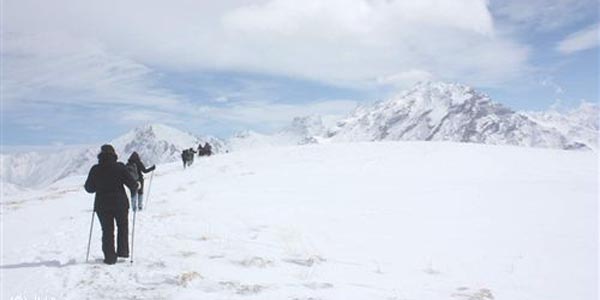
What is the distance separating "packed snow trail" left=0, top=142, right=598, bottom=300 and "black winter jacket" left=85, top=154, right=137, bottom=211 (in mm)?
1333

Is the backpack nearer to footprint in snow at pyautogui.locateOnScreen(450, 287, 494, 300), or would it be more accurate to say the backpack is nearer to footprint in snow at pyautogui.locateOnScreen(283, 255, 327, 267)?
footprint in snow at pyautogui.locateOnScreen(283, 255, 327, 267)

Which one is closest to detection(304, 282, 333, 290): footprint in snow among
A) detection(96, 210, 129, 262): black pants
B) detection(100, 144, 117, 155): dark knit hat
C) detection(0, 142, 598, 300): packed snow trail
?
detection(0, 142, 598, 300): packed snow trail

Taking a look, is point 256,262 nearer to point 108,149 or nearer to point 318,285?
point 318,285

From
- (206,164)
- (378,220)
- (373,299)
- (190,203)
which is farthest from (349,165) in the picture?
(373,299)

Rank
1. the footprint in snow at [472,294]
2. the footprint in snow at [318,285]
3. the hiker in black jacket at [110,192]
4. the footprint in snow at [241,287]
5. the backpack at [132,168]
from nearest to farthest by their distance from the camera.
→ the footprint in snow at [241,287], the footprint in snow at [472,294], the footprint in snow at [318,285], the hiker in black jacket at [110,192], the backpack at [132,168]

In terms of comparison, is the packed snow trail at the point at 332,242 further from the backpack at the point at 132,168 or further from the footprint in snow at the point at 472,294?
the backpack at the point at 132,168

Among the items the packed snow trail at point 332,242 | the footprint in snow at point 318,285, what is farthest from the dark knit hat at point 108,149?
the footprint in snow at point 318,285

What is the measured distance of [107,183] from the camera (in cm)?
1328

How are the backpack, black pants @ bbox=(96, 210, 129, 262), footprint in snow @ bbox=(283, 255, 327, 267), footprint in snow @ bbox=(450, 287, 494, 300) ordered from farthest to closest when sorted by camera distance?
the backpack, footprint in snow @ bbox=(283, 255, 327, 267), black pants @ bbox=(96, 210, 129, 262), footprint in snow @ bbox=(450, 287, 494, 300)

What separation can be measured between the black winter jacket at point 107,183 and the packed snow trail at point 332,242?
1333mm

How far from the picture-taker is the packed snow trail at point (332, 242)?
11578 millimetres

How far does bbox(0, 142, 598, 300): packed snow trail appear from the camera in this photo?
1158cm

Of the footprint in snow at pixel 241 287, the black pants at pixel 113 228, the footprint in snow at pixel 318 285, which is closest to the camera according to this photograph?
the footprint in snow at pixel 241 287

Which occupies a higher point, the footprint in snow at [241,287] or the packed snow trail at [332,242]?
the packed snow trail at [332,242]
